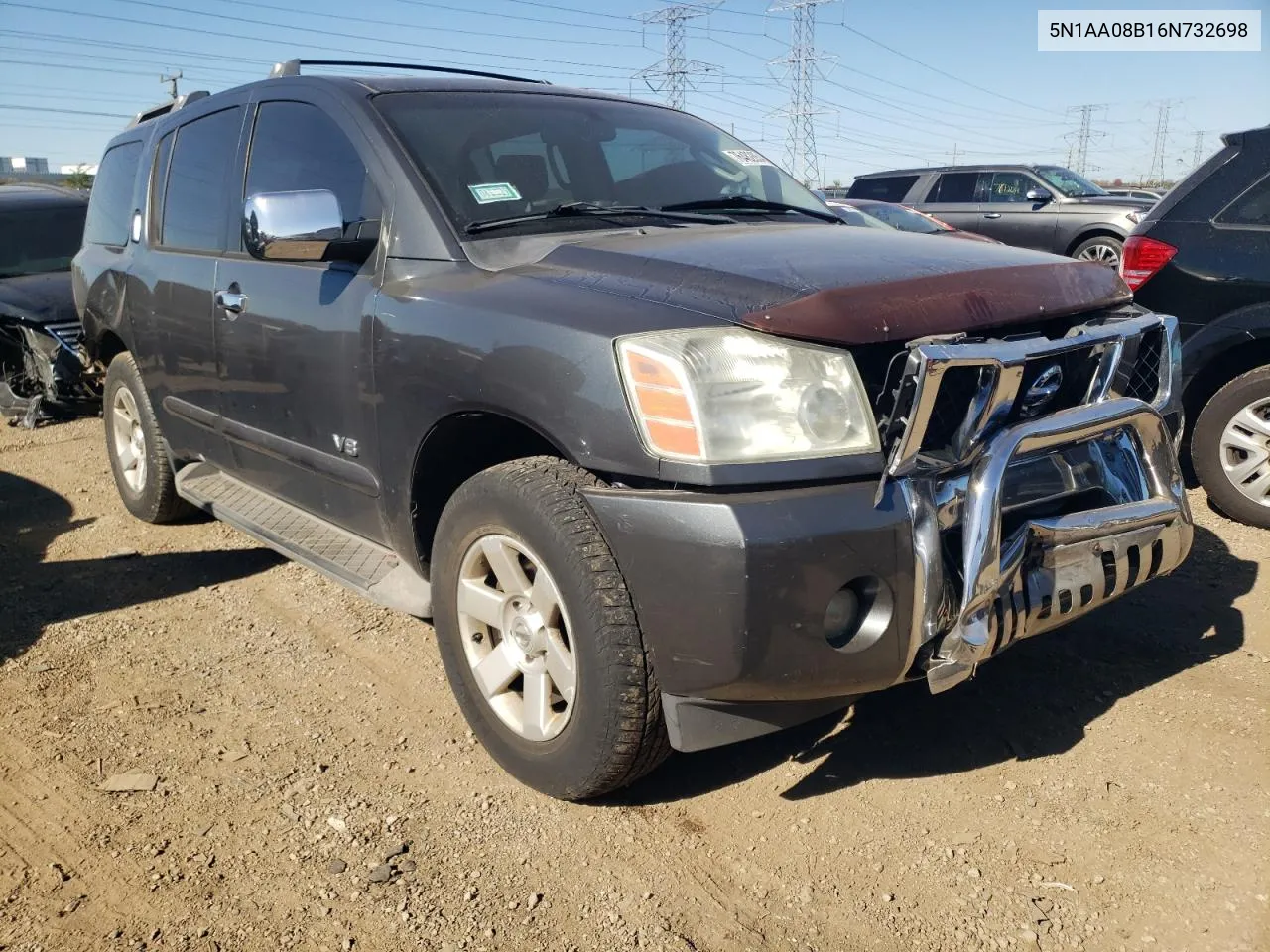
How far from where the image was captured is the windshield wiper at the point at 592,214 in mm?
2951

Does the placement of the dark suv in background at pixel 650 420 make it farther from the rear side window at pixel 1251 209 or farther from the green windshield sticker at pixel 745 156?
the rear side window at pixel 1251 209

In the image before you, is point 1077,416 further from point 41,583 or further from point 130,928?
point 41,583

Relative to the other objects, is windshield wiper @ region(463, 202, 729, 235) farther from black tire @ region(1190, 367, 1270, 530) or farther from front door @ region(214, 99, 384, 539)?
black tire @ region(1190, 367, 1270, 530)

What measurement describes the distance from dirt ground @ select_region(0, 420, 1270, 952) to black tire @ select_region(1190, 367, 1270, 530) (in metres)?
0.92

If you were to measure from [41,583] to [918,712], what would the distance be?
3569mm

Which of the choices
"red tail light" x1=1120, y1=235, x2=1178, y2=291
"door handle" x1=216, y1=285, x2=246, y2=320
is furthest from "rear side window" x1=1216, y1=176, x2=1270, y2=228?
"door handle" x1=216, y1=285, x2=246, y2=320

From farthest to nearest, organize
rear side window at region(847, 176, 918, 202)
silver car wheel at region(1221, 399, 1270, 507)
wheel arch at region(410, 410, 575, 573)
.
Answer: rear side window at region(847, 176, 918, 202) → silver car wheel at region(1221, 399, 1270, 507) → wheel arch at region(410, 410, 575, 573)

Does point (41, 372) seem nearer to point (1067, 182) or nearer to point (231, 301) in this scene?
point (231, 301)

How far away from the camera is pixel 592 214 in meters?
3.11

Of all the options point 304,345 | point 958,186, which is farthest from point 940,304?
point 958,186

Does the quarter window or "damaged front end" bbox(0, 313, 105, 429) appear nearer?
"damaged front end" bbox(0, 313, 105, 429)

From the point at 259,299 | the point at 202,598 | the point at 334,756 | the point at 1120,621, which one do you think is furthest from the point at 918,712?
the point at 202,598

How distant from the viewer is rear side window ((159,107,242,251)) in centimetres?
392

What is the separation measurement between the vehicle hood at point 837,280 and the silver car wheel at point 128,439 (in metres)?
3.06
